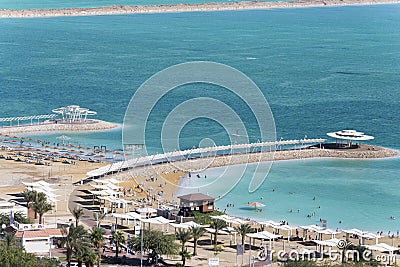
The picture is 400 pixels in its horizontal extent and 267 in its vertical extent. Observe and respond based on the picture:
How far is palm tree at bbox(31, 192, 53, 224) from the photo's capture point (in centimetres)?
6181

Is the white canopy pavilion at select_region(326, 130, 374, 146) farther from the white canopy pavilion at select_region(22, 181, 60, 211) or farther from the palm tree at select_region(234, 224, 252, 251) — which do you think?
the palm tree at select_region(234, 224, 252, 251)

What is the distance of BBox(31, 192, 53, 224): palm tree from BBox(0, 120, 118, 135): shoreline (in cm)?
3600

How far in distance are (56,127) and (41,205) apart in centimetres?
4107

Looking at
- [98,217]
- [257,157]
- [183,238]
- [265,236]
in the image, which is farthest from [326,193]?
[183,238]

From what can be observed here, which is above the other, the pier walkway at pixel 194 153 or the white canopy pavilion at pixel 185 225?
the pier walkway at pixel 194 153

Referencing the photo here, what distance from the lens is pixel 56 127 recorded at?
10269 cm

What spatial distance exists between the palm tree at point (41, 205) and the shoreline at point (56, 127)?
36.0 meters

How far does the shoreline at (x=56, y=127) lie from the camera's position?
329 feet

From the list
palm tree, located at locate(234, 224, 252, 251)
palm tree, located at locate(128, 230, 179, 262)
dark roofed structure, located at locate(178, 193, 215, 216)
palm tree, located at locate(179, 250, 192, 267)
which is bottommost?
palm tree, located at locate(179, 250, 192, 267)

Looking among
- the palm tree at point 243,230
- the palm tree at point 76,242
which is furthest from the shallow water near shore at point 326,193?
the palm tree at point 76,242

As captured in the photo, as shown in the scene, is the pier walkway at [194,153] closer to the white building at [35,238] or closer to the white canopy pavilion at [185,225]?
the white canopy pavilion at [185,225]

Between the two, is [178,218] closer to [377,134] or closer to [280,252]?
[280,252]

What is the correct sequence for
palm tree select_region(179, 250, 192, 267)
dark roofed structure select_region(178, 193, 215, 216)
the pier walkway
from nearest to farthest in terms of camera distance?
palm tree select_region(179, 250, 192, 267) → dark roofed structure select_region(178, 193, 215, 216) → the pier walkway

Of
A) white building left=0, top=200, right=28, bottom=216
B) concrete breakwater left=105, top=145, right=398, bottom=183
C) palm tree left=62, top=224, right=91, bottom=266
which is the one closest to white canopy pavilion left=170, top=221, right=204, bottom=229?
white building left=0, top=200, right=28, bottom=216
